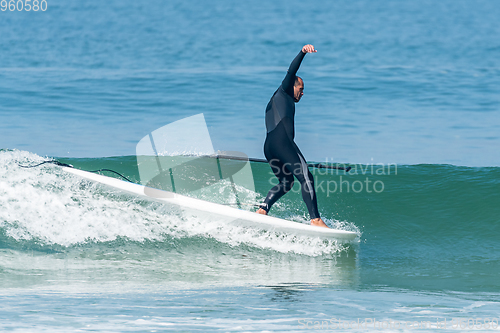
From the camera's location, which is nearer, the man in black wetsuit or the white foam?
the man in black wetsuit

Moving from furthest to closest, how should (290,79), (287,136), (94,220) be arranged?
(94,220) < (287,136) < (290,79)

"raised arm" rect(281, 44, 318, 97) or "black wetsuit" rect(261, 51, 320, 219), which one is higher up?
"raised arm" rect(281, 44, 318, 97)

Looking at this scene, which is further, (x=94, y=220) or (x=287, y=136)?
(x=94, y=220)

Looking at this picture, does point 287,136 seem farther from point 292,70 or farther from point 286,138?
point 292,70

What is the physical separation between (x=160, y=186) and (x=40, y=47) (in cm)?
2522

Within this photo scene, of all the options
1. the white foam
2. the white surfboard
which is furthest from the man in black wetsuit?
the white foam

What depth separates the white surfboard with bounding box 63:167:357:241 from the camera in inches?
221

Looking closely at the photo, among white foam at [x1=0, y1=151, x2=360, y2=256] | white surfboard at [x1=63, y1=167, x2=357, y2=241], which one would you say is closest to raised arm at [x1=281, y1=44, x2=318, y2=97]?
white surfboard at [x1=63, y1=167, x2=357, y2=241]

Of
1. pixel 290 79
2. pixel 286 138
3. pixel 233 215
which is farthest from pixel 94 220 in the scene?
pixel 290 79

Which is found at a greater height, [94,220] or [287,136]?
[287,136]

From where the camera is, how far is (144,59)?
89.3 ft

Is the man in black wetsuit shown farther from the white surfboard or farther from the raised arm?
the white surfboard

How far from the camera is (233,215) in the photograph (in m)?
5.66

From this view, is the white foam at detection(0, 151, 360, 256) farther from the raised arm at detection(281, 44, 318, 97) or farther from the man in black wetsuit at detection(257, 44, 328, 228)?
the raised arm at detection(281, 44, 318, 97)
